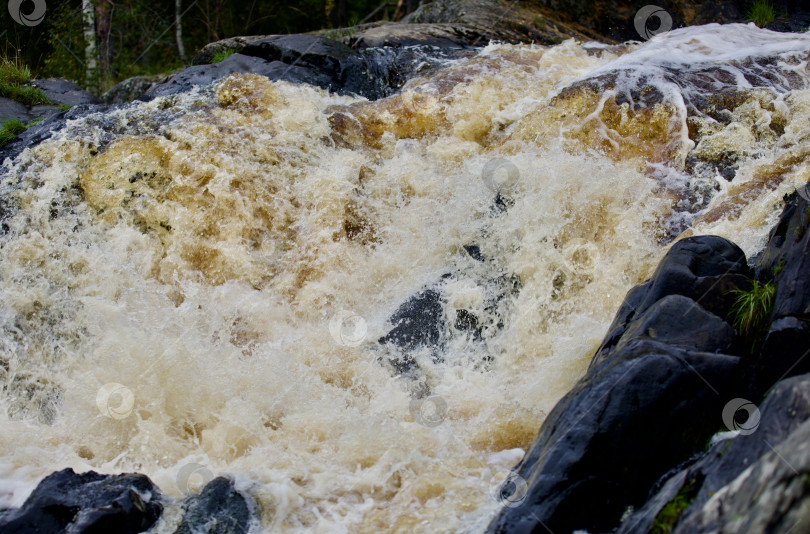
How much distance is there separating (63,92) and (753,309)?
28.6 feet

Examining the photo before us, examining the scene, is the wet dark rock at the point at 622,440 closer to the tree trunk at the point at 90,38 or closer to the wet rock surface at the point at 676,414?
the wet rock surface at the point at 676,414

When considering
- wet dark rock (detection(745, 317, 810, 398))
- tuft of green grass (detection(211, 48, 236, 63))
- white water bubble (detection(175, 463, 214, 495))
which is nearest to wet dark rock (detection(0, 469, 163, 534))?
white water bubble (detection(175, 463, 214, 495))

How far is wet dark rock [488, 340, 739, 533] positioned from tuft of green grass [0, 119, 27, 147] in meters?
6.26

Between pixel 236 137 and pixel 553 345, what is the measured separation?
373cm

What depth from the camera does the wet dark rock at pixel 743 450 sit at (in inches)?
89.1

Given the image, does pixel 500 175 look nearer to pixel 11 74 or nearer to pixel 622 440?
pixel 622 440

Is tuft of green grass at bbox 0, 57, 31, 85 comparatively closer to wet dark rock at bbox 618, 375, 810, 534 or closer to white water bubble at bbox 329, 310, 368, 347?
white water bubble at bbox 329, 310, 368, 347

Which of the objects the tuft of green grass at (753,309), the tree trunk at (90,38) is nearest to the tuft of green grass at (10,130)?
the tree trunk at (90,38)

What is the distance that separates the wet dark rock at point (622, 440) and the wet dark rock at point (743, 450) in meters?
0.25

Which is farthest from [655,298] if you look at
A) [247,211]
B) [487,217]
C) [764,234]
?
[247,211]

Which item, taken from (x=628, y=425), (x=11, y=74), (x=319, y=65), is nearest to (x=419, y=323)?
(x=628, y=425)

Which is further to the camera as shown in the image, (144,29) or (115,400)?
(144,29)

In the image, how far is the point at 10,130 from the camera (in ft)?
23.3

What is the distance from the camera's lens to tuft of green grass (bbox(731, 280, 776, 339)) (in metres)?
3.43
